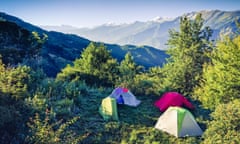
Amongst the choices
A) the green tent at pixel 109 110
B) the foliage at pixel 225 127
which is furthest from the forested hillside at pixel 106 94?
the green tent at pixel 109 110

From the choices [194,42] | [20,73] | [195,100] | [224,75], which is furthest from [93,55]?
[20,73]

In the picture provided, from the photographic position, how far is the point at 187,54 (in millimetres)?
27094

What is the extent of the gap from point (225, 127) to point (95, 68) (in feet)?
58.3

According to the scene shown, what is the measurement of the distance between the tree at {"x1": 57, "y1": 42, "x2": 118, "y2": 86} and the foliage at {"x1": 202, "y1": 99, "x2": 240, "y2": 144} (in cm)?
1358

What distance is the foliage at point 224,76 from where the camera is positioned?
1748 centimetres

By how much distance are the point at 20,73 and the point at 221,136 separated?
8.50 meters

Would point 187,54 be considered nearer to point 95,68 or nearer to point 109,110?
point 95,68

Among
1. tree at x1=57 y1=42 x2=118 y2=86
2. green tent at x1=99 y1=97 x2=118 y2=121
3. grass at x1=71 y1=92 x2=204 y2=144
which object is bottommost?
grass at x1=71 y1=92 x2=204 y2=144

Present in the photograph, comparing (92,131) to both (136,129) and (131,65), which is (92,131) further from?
(131,65)

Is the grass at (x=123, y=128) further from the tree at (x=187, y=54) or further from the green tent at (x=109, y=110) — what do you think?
the tree at (x=187, y=54)

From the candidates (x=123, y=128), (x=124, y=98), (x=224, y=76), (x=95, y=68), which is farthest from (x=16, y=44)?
(x=224, y=76)

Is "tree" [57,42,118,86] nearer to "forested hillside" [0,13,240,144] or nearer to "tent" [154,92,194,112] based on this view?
"forested hillside" [0,13,240,144]

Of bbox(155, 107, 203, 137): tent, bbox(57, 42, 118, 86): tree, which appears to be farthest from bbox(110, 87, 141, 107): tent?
bbox(57, 42, 118, 86): tree

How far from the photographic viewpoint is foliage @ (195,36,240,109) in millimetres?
17484
